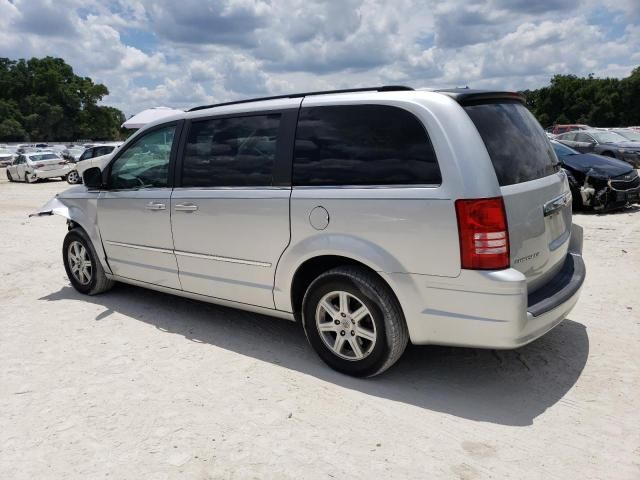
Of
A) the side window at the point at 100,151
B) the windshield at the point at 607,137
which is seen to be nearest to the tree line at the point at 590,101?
the windshield at the point at 607,137

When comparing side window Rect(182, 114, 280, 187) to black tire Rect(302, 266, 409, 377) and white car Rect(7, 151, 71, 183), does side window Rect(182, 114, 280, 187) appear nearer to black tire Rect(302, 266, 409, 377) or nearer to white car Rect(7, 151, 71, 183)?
black tire Rect(302, 266, 409, 377)

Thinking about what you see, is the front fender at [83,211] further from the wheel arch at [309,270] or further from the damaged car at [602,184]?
the damaged car at [602,184]

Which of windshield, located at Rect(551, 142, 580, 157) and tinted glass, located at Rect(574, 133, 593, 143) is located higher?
windshield, located at Rect(551, 142, 580, 157)

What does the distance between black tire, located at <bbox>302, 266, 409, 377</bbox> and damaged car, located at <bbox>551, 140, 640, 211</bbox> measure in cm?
791

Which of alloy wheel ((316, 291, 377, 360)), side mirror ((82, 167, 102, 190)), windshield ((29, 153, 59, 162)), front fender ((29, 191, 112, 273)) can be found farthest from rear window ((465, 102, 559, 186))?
windshield ((29, 153, 59, 162))

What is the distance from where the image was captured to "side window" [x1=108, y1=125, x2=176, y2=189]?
4.86m

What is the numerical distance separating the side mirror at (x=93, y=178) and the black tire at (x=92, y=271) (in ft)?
1.92

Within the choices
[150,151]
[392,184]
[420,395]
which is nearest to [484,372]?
[420,395]

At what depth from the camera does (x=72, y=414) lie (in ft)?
11.3

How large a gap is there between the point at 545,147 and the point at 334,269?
184cm

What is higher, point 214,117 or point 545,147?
point 214,117

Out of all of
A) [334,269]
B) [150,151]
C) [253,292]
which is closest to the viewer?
[334,269]

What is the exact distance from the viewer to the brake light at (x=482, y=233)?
3121 millimetres

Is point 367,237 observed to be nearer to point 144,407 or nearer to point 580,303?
point 144,407
